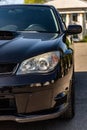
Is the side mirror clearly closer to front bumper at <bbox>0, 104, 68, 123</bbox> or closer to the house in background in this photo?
front bumper at <bbox>0, 104, 68, 123</bbox>

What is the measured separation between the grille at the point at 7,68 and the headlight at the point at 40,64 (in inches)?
2.7

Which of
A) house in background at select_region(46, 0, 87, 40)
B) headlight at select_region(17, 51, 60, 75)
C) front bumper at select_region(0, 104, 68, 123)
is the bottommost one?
house in background at select_region(46, 0, 87, 40)

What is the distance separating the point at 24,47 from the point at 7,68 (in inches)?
15.8

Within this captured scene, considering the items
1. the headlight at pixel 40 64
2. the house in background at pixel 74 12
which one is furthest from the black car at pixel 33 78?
the house in background at pixel 74 12

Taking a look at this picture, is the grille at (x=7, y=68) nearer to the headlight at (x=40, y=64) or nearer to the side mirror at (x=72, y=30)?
the headlight at (x=40, y=64)

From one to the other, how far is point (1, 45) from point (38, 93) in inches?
30.2

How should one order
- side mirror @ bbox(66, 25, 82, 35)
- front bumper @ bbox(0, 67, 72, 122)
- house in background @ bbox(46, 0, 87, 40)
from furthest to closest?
house in background @ bbox(46, 0, 87, 40)
side mirror @ bbox(66, 25, 82, 35)
front bumper @ bbox(0, 67, 72, 122)

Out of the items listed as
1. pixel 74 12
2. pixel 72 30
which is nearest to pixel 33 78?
pixel 72 30

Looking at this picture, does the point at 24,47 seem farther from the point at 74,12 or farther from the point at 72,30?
the point at 74,12

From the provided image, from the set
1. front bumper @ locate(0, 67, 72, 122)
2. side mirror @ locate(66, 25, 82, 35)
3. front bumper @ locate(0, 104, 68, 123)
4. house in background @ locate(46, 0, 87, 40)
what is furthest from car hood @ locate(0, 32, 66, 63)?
house in background @ locate(46, 0, 87, 40)

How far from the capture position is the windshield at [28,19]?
19.7 feet

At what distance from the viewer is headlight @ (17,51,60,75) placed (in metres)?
4.35

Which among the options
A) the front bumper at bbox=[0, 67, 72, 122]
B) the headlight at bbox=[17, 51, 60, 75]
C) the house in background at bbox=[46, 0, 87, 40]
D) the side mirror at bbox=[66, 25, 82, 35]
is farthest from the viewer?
the house in background at bbox=[46, 0, 87, 40]

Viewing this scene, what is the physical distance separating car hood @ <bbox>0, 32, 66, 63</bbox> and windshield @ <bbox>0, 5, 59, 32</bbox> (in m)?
0.84
